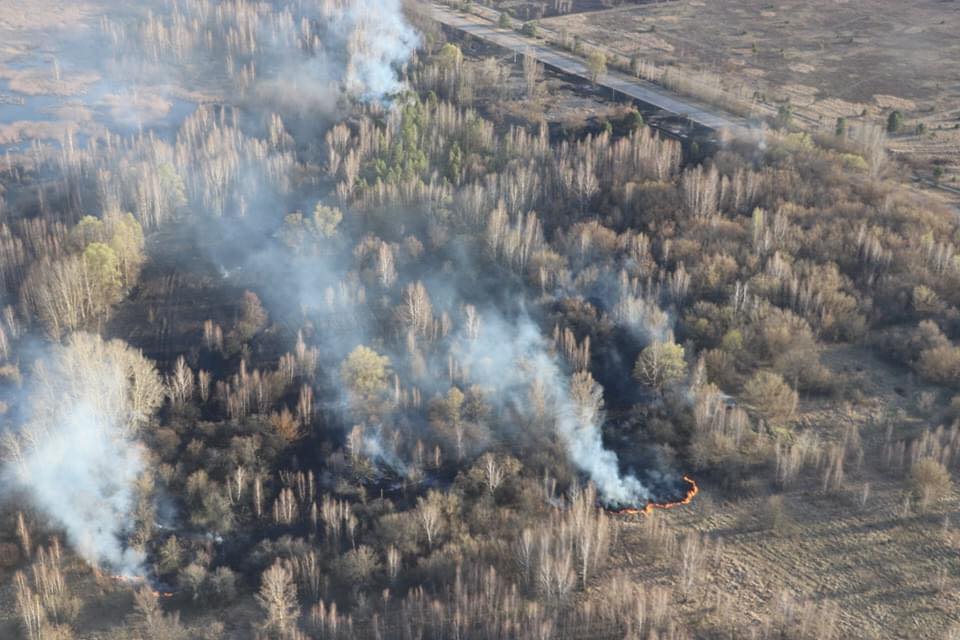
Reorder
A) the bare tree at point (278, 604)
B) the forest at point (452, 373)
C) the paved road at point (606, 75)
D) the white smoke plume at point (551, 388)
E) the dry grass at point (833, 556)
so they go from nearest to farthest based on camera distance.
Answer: the bare tree at point (278, 604)
the dry grass at point (833, 556)
the forest at point (452, 373)
the white smoke plume at point (551, 388)
the paved road at point (606, 75)

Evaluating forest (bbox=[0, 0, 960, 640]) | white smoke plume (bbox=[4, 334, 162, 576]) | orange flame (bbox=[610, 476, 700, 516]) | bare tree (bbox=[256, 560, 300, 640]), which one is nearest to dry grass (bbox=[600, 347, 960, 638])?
forest (bbox=[0, 0, 960, 640])

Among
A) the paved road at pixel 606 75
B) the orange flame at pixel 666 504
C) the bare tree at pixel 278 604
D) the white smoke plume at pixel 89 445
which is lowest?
the bare tree at pixel 278 604

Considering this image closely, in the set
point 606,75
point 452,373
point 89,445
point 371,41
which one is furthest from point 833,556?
point 371,41

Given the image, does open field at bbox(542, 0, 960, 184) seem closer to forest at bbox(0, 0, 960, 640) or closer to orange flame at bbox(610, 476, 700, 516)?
forest at bbox(0, 0, 960, 640)

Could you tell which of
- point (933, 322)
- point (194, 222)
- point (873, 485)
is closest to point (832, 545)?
point (873, 485)

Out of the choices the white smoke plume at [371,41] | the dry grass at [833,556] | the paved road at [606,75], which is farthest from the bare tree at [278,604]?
the white smoke plume at [371,41]

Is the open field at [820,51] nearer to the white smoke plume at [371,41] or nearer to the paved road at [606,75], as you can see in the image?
the paved road at [606,75]

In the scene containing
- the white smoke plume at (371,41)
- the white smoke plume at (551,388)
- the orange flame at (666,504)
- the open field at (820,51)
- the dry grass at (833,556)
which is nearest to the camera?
the dry grass at (833,556)

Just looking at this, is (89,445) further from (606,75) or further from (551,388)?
(606,75)
